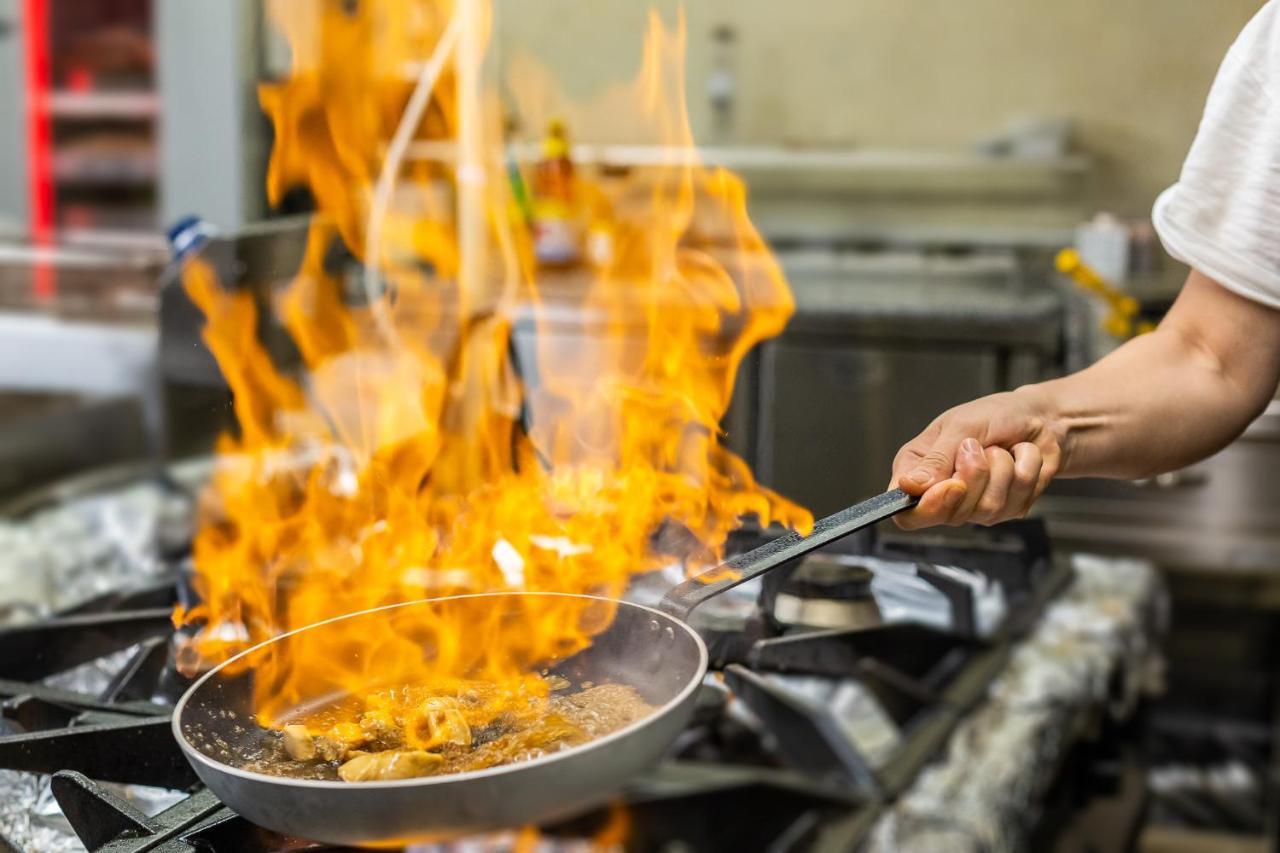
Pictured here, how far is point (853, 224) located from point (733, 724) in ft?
9.16

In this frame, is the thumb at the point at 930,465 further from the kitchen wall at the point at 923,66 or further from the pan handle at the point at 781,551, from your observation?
the kitchen wall at the point at 923,66

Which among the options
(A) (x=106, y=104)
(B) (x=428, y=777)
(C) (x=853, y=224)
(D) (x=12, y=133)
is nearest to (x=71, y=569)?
(B) (x=428, y=777)

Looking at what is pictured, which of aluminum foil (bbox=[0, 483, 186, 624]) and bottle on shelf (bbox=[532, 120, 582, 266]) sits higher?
bottle on shelf (bbox=[532, 120, 582, 266])

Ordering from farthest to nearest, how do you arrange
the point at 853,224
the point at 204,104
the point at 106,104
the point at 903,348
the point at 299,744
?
the point at 106,104, the point at 204,104, the point at 853,224, the point at 903,348, the point at 299,744

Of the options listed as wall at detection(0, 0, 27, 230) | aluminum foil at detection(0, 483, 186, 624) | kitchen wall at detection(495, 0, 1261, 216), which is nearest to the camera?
aluminum foil at detection(0, 483, 186, 624)

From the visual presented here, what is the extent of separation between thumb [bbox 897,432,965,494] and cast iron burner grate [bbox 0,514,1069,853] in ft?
0.56

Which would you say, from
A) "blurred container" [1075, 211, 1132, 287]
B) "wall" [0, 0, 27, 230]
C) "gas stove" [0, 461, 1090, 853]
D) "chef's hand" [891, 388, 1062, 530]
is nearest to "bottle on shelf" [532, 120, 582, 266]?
"blurred container" [1075, 211, 1132, 287]

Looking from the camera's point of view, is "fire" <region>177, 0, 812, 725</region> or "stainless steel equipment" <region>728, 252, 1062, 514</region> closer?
"fire" <region>177, 0, 812, 725</region>

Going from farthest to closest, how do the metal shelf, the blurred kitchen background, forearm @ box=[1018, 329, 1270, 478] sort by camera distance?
the metal shelf → the blurred kitchen background → forearm @ box=[1018, 329, 1270, 478]

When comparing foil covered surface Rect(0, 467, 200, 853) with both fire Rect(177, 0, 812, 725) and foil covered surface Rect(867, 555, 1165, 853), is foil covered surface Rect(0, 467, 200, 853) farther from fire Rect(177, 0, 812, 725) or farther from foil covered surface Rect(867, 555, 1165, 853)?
foil covered surface Rect(867, 555, 1165, 853)

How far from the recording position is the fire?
0.88m

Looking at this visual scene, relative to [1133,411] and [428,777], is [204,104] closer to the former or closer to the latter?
[1133,411]

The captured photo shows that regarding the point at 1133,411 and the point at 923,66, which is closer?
the point at 1133,411

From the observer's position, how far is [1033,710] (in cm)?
145
